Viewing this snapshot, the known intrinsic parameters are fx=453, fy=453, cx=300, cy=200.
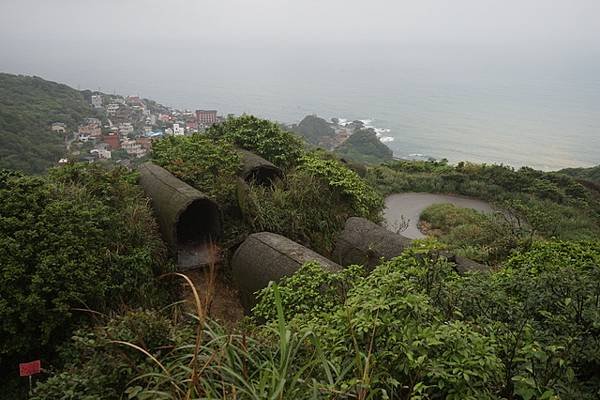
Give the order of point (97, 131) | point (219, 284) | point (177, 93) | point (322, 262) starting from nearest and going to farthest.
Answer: point (322, 262)
point (219, 284)
point (97, 131)
point (177, 93)

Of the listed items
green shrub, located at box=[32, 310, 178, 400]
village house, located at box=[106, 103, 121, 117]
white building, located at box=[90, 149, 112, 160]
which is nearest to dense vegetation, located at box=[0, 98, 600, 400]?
green shrub, located at box=[32, 310, 178, 400]

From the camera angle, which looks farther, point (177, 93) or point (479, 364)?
point (177, 93)

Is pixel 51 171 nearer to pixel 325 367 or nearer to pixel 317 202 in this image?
pixel 317 202

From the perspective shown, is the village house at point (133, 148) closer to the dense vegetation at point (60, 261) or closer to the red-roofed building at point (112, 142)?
the red-roofed building at point (112, 142)

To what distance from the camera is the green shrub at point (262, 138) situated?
10398mm

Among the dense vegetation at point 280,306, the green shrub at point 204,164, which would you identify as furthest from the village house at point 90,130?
the green shrub at point 204,164

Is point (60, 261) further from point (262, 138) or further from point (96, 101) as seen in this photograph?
point (96, 101)

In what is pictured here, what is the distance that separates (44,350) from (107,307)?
0.81 m

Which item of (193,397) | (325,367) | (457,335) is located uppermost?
(457,335)

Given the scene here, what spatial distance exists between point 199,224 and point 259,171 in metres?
1.79

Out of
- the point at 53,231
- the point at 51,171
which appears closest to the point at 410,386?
the point at 53,231

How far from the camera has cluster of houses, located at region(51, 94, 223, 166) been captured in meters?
30.9

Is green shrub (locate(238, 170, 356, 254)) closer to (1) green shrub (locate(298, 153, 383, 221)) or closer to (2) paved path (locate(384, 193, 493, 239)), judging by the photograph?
(1) green shrub (locate(298, 153, 383, 221))

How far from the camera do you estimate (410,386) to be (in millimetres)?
2703
